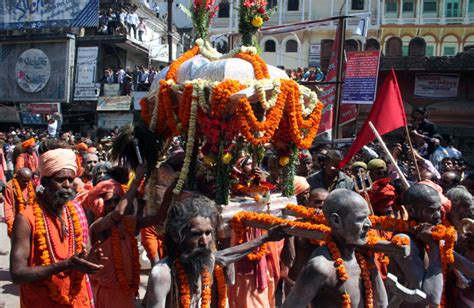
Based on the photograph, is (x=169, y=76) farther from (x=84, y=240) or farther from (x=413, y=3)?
(x=413, y=3)

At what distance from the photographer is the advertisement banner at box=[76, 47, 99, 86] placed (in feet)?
75.7

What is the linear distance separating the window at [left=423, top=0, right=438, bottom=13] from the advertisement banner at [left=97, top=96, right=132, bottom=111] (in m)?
25.3

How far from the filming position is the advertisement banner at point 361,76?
9180 millimetres

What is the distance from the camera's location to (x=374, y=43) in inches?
1321

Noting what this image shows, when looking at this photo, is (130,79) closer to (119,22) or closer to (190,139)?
(119,22)

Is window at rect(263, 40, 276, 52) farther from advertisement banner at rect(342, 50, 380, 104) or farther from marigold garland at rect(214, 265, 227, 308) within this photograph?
marigold garland at rect(214, 265, 227, 308)

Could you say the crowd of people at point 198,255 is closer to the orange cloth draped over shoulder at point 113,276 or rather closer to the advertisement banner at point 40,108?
the orange cloth draped over shoulder at point 113,276

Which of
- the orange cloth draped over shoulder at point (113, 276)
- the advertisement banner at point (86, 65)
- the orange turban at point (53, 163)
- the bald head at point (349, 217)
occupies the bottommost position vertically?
the orange cloth draped over shoulder at point (113, 276)

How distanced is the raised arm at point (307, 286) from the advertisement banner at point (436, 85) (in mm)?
15521

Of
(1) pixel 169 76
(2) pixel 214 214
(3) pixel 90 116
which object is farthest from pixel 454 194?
(3) pixel 90 116

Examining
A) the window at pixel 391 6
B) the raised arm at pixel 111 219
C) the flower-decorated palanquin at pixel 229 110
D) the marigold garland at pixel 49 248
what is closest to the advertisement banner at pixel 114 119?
the flower-decorated palanquin at pixel 229 110

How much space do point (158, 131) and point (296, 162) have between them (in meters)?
1.49

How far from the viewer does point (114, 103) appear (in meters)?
21.7

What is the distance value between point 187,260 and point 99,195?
164 centimetres
